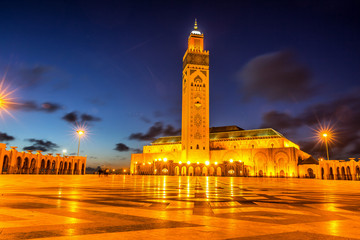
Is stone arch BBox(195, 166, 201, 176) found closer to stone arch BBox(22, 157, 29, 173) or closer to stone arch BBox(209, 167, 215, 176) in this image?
stone arch BBox(209, 167, 215, 176)

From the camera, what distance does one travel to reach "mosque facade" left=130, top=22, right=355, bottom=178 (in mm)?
64750

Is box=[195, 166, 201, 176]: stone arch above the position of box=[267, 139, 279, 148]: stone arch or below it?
below

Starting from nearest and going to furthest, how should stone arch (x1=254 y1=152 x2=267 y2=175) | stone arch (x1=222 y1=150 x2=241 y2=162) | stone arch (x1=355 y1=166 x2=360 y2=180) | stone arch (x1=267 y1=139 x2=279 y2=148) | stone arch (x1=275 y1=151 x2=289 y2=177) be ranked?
1. stone arch (x1=355 y1=166 x2=360 y2=180)
2. stone arch (x1=275 y1=151 x2=289 y2=177)
3. stone arch (x1=254 y1=152 x2=267 y2=175)
4. stone arch (x1=222 y1=150 x2=241 y2=162)
5. stone arch (x1=267 y1=139 x2=279 y2=148)

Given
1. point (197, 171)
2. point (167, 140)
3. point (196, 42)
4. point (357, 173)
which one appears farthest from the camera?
point (167, 140)

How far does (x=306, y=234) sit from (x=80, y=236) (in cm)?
277

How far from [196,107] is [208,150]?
1395 cm

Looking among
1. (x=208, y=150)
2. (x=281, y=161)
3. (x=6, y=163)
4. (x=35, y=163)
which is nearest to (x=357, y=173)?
(x=281, y=161)

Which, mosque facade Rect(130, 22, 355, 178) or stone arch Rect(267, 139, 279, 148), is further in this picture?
stone arch Rect(267, 139, 279, 148)

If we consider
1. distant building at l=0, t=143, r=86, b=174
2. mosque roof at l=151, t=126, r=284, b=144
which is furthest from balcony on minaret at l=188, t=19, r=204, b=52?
distant building at l=0, t=143, r=86, b=174

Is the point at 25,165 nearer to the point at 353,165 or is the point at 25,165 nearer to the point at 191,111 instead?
the point at 191,111

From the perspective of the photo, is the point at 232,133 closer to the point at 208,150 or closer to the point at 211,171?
the point at 208,150

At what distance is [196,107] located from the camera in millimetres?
76375

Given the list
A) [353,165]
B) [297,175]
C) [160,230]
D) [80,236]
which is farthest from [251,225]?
[297,175]

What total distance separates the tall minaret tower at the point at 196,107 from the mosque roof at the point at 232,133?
12.7 m
